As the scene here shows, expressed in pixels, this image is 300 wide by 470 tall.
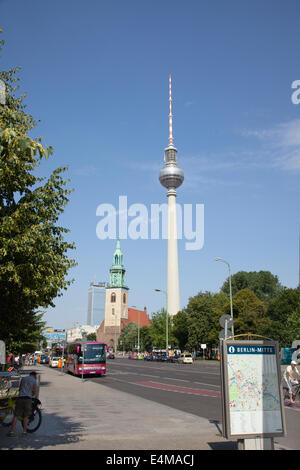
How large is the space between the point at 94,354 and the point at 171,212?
85.5 metres

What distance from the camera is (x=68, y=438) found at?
29.3 ft

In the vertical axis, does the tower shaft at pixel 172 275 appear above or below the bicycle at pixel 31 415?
above

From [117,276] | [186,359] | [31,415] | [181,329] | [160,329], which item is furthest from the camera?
[117,276]

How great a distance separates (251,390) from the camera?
722 cm

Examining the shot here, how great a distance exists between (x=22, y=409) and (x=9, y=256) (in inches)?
149

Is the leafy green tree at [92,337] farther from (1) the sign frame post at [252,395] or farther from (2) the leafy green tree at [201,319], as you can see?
(1) the sign frame post at [252,395]

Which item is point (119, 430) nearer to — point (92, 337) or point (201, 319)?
point (201, 319)

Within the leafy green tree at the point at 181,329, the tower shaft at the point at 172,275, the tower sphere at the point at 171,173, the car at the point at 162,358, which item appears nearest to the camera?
the car at the point at 162,358

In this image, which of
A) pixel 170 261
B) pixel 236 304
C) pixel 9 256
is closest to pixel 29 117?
pixel 9 256

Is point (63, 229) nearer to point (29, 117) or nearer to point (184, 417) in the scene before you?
point (29, 117)

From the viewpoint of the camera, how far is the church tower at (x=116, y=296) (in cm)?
14575

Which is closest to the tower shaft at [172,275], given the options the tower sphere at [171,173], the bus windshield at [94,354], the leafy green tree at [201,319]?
the tower sphere at [171,173]

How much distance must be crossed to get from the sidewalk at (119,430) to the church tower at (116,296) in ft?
431

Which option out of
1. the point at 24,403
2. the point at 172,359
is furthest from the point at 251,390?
the point at 172,359
